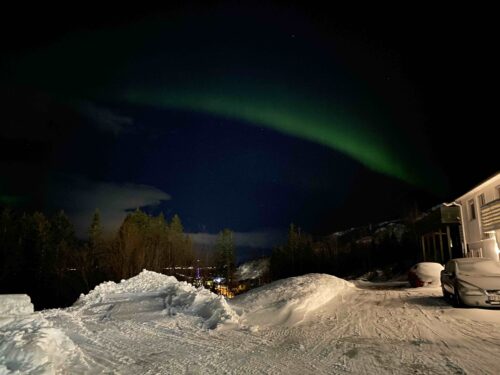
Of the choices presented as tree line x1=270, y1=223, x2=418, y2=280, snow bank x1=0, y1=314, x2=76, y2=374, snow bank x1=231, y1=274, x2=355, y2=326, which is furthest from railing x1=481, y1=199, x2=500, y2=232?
tree line x1=270, y1=223, x2=418, y2=280

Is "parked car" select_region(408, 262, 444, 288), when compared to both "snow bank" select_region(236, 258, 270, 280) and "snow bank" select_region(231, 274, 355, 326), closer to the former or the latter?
"snow bank" select_region(231, 274, 355, 326)

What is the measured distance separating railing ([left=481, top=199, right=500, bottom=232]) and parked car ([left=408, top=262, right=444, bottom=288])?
3.83 m

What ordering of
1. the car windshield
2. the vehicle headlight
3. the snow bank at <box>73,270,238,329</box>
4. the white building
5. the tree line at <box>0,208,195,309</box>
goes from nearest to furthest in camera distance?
the snow bank at <box>73,270,238,329</box> → the vehicle headlight → the car windshield → the white building → the tree line at <box>0,208,195,309</box>

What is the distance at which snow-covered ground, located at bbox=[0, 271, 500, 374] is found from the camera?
6.83m

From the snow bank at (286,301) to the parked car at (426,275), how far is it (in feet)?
20.3

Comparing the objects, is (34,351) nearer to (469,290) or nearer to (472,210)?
(469,290)

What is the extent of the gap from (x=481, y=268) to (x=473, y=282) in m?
1.59

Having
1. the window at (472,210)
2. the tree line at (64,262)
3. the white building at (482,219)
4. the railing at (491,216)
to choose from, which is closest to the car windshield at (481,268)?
the white building at (482,219)

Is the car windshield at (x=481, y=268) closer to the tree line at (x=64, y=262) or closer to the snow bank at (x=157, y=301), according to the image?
the snow bank at (x=157, y=301)

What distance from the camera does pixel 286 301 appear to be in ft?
45.2

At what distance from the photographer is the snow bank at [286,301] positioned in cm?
1244

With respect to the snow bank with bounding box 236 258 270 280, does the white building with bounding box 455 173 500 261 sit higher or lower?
higher

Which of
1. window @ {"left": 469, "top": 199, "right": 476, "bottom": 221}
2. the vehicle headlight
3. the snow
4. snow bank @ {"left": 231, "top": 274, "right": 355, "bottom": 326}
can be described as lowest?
snow bank @ {"left": 231, "top": 274, "right": 355, "bottom": 326}

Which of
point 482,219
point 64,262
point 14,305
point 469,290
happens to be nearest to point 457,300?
point 469,290
